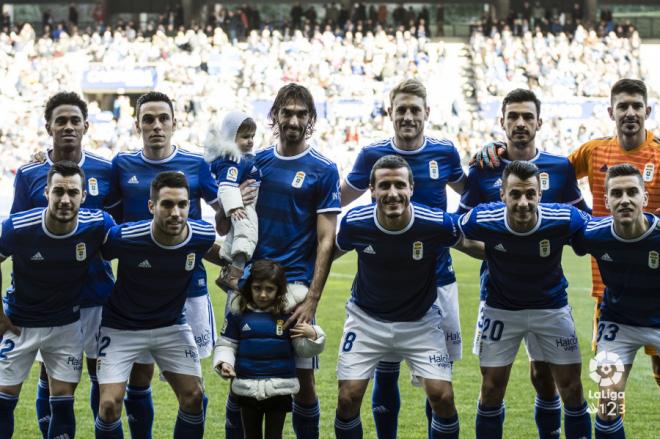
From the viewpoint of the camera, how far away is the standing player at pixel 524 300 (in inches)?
221

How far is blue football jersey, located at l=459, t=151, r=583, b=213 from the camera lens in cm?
613

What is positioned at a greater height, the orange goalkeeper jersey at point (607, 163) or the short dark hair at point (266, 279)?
the orange goalkeeper jersey at point (607, 163)

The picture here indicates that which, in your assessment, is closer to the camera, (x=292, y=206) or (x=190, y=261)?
(x=190, y=261)

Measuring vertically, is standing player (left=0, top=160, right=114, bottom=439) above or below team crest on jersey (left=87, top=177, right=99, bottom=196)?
below

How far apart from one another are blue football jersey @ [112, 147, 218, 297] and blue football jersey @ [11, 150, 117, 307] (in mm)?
84

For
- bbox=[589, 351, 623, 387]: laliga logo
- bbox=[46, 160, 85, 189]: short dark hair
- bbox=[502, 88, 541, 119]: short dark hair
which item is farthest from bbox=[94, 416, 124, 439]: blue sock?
bbox=[502, 88, 541, 119]: short dark hair

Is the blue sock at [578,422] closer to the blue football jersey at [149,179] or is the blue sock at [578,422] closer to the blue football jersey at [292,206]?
the blue football jersey at [292,206]

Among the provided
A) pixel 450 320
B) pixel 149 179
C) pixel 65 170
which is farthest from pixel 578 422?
pixel 65 170

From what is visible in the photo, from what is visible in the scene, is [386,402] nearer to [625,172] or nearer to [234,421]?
[234,421]

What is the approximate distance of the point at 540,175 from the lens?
6105mm

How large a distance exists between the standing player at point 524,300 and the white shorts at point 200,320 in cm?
172

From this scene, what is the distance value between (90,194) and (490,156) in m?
2.40

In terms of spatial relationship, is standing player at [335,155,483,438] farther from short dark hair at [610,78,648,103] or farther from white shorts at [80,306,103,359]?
white shorts at [80,306,103,359]

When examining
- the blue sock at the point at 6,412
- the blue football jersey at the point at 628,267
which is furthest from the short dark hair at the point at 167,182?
the blue football jersey at the point at 628,267
